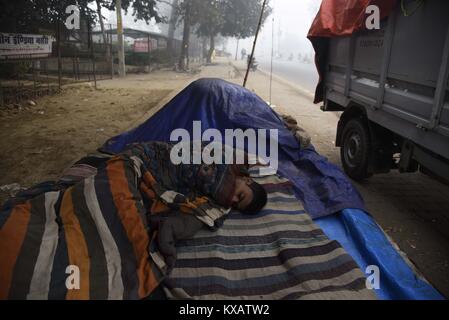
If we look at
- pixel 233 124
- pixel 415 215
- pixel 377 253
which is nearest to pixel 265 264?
pixel 377 253

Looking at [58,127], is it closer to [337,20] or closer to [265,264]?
[337,20]

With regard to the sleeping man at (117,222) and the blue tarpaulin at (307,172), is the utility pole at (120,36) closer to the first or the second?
the blue tarpaulin at (307,172)

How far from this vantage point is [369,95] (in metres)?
4.32

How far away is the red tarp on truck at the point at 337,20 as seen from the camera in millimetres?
3880

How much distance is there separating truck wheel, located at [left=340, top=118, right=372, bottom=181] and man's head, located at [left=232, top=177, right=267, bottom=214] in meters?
1.87

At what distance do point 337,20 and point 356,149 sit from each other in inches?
68.2

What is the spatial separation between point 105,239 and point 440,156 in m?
2.93

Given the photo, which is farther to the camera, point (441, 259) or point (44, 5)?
point (44, 5)

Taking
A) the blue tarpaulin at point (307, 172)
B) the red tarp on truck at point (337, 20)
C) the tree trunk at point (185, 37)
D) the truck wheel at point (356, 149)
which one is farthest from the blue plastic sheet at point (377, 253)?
the tree trunk at point (185, 37)

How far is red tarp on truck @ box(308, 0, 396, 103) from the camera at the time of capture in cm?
388

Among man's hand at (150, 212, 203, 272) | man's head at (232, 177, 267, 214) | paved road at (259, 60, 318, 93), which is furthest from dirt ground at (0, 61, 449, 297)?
paved road at (259, 60, 318, 93)

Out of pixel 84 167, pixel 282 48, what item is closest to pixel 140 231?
pixel 84 167

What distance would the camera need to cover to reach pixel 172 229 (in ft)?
8.57
